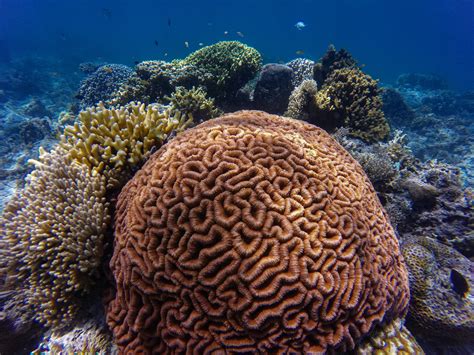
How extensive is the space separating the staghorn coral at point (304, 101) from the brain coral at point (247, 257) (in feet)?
16.7

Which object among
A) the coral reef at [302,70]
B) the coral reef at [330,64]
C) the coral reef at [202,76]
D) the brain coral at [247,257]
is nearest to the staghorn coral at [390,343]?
the brain coral at [247,257]

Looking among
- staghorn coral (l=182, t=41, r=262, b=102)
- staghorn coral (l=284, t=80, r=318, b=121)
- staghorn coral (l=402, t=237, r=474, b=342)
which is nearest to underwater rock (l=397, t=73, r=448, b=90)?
staghorn coral (l=182, t=41, r=262, b=102)

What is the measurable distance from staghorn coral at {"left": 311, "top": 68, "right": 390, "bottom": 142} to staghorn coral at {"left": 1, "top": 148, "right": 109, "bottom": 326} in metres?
6.86

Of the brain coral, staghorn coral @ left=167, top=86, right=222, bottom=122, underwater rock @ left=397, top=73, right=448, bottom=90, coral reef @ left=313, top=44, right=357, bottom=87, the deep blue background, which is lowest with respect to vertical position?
the brain coral

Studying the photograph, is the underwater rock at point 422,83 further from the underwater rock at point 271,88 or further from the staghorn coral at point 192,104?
the staghorn coral at point 192,104

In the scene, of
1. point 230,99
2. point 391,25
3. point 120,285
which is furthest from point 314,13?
point 120,285

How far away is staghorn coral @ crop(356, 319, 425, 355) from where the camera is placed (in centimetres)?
293

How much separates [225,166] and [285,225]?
0.98 meters

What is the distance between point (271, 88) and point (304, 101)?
1.56 metres

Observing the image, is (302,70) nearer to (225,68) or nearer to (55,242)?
(225,68)

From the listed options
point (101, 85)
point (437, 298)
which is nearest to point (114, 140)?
point (437, 298)

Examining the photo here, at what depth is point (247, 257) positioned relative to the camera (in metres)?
2.69

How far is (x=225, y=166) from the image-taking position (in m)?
3.17

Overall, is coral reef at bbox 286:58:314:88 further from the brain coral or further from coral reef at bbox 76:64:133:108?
the brain coral
